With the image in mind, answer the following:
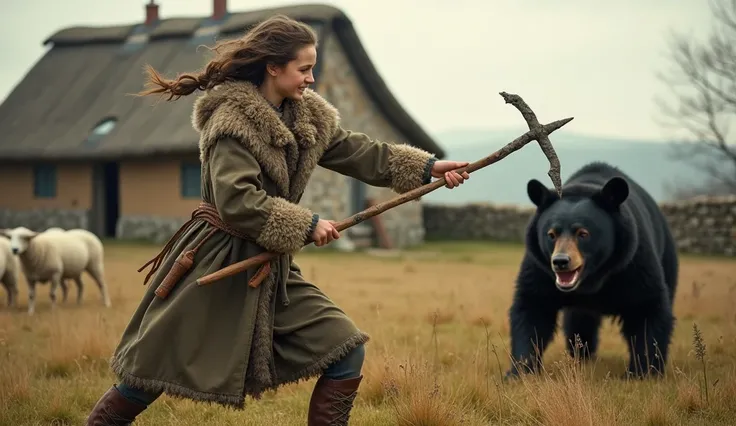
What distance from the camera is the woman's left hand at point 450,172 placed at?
13.7 feet

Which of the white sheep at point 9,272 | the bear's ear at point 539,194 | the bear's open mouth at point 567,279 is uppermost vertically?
the bear's ear at point 539,194

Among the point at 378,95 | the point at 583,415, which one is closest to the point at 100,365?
the point at 583,415

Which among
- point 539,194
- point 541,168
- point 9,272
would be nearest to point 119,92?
point 9,272

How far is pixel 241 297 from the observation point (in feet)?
12.7

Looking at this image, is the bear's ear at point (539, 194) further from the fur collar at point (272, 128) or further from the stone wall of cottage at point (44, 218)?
the stone wall of cottage at point (44, 218)

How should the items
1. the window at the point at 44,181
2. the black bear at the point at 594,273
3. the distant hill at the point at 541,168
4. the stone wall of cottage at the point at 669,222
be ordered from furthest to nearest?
the distant hill at the point at 541,168, the window at the point at 44,181, the stone wall of cottage at the point at 669,222, the black bear at the point at 594,273

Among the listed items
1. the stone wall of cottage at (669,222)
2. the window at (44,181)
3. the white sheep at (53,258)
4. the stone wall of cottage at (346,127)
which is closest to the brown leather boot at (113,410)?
the white sheep at (53,258)

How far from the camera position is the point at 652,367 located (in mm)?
5832

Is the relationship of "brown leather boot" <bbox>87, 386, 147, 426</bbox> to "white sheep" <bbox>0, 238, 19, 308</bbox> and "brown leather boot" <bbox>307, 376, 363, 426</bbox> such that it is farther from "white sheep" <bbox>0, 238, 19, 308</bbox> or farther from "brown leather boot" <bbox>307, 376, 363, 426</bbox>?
"white sheep" <bbox>0, 238, 19, 308</bbox>

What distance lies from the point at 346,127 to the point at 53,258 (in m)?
12.3

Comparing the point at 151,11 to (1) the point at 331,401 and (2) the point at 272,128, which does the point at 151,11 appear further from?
(1) the point at 331,401

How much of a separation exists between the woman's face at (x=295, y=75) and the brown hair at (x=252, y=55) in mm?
26

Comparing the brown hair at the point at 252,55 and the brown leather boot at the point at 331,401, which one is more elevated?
the brown hair at the point at 252,55

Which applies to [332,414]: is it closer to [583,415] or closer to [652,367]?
[583,415]
